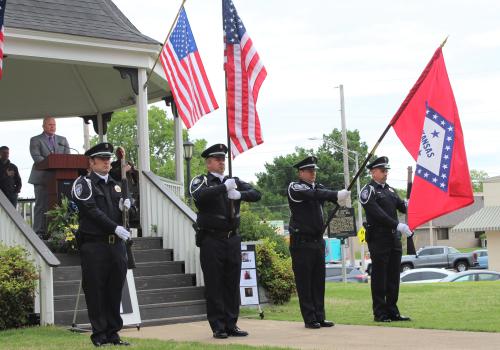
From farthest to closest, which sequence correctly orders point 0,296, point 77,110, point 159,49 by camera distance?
1. point 77,110
2. point 159,49
3. point 0,296

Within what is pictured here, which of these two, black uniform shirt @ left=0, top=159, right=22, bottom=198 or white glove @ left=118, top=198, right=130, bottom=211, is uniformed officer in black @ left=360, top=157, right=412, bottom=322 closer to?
white glove @ left=118, top=198, right=130, bottom=211

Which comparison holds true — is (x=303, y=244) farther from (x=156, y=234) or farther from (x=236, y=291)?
(x=156, y=234)

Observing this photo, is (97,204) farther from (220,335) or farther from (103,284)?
(220,335)

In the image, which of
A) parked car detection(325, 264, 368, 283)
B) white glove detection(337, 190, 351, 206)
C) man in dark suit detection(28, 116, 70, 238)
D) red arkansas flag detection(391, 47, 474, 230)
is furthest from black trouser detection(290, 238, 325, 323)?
parked car detection(325, 264, 368, 283)

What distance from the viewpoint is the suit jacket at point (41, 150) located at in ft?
50.6

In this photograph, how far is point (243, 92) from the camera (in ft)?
36.0

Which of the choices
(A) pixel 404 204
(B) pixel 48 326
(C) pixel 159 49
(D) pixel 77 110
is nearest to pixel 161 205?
(C) pixel 159 49

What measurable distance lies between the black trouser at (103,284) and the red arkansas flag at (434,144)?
3360mm

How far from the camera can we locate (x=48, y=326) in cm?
1152

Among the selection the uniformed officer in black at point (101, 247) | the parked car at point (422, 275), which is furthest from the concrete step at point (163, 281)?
the parked car at point (422, 275)

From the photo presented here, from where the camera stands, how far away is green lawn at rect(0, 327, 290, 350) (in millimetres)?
9109

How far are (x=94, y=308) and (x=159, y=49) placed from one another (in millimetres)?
6594

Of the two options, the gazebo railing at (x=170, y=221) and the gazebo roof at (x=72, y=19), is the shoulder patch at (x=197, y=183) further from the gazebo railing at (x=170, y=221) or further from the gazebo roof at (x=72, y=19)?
the gazebo roof at (x=72, y=19)

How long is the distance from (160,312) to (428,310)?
3711 millimetres
